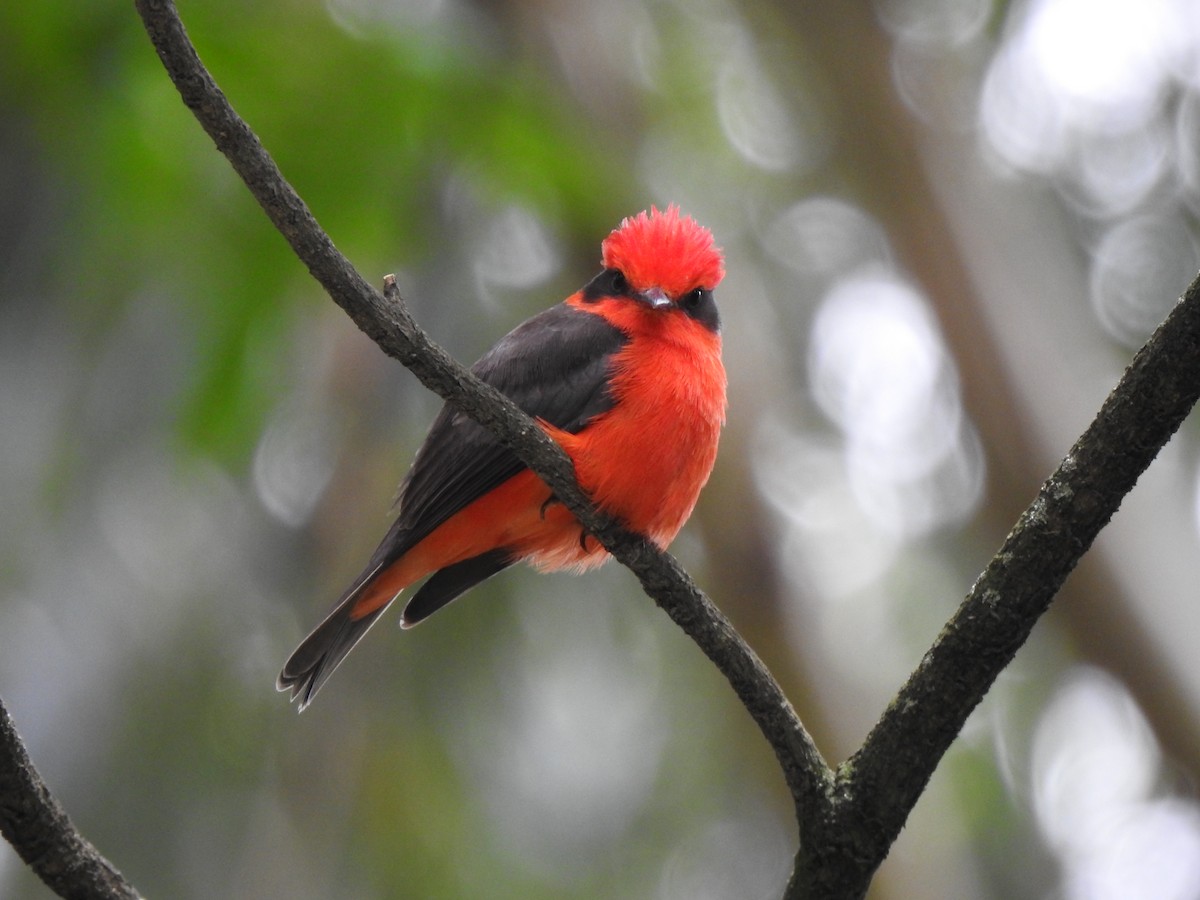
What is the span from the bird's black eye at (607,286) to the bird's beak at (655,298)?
207 mm

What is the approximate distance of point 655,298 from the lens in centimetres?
471

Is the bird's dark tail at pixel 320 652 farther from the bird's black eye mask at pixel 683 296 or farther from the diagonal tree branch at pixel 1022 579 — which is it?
the diagonal tree branch at pixel 1022 579

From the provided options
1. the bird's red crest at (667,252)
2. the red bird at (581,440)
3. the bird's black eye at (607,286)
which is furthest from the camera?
the bird's black eye at (607,286)

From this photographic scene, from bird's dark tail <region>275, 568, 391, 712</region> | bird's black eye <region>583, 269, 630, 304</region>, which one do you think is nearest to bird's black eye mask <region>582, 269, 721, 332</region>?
bird's black eye <region>583, 269, 630, 304</region>

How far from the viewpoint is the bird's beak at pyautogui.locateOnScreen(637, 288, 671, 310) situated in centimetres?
468

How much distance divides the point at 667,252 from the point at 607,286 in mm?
324

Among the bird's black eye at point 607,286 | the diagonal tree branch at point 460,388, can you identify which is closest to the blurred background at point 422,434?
the bird's black eye at point 607,286

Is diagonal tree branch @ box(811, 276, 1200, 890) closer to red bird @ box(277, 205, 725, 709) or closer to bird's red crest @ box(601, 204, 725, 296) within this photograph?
red bird @ box(277, 205, 725, 709)

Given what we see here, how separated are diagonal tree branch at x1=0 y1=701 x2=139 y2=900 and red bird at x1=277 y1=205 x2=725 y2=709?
180cm

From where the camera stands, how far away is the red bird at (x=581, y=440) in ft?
14.2

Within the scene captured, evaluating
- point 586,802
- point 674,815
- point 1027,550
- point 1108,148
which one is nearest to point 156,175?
point 1027,550

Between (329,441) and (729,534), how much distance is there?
2.70 m

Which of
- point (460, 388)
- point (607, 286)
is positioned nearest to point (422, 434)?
point (607, 286)

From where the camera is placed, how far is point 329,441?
785cm
